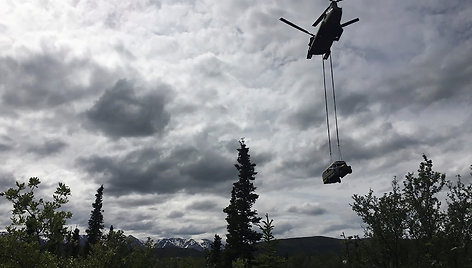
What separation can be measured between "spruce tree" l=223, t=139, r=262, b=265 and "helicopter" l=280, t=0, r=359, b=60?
20.7 m

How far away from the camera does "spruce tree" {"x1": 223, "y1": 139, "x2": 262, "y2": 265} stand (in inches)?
1368

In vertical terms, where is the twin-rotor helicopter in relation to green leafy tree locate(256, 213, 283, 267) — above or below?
above

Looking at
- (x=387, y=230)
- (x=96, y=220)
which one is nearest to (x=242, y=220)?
(x=387, y=230)

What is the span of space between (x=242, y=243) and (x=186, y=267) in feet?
43.0

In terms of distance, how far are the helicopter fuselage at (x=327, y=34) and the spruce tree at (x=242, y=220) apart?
20690 mm

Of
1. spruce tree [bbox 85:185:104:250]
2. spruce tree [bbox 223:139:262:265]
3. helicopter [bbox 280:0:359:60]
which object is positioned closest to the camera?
helicopter [bbox 280:0:359:60]

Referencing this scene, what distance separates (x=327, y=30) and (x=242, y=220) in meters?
23.1

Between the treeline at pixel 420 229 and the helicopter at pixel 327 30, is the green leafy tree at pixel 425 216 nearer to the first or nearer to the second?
the treeline at pixel 420 229

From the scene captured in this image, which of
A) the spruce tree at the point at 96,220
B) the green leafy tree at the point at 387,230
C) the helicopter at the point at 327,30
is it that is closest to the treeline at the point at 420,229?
the green leafy tree at the point at 387,230

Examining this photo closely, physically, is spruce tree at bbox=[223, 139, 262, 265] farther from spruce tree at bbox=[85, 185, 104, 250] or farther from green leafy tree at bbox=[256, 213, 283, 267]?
spruce tree at bbox=[85, 185, 104, 250]

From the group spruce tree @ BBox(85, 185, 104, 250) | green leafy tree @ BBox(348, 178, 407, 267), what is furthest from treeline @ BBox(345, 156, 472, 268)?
spruce tree @ BBox(85, 185, 104, 250)

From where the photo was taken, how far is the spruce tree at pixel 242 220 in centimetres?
3475

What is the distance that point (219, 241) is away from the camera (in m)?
47.2

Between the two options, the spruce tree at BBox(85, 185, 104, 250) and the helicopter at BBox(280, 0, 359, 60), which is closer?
the helicopter at BBox(280, 0, 359, 60)
